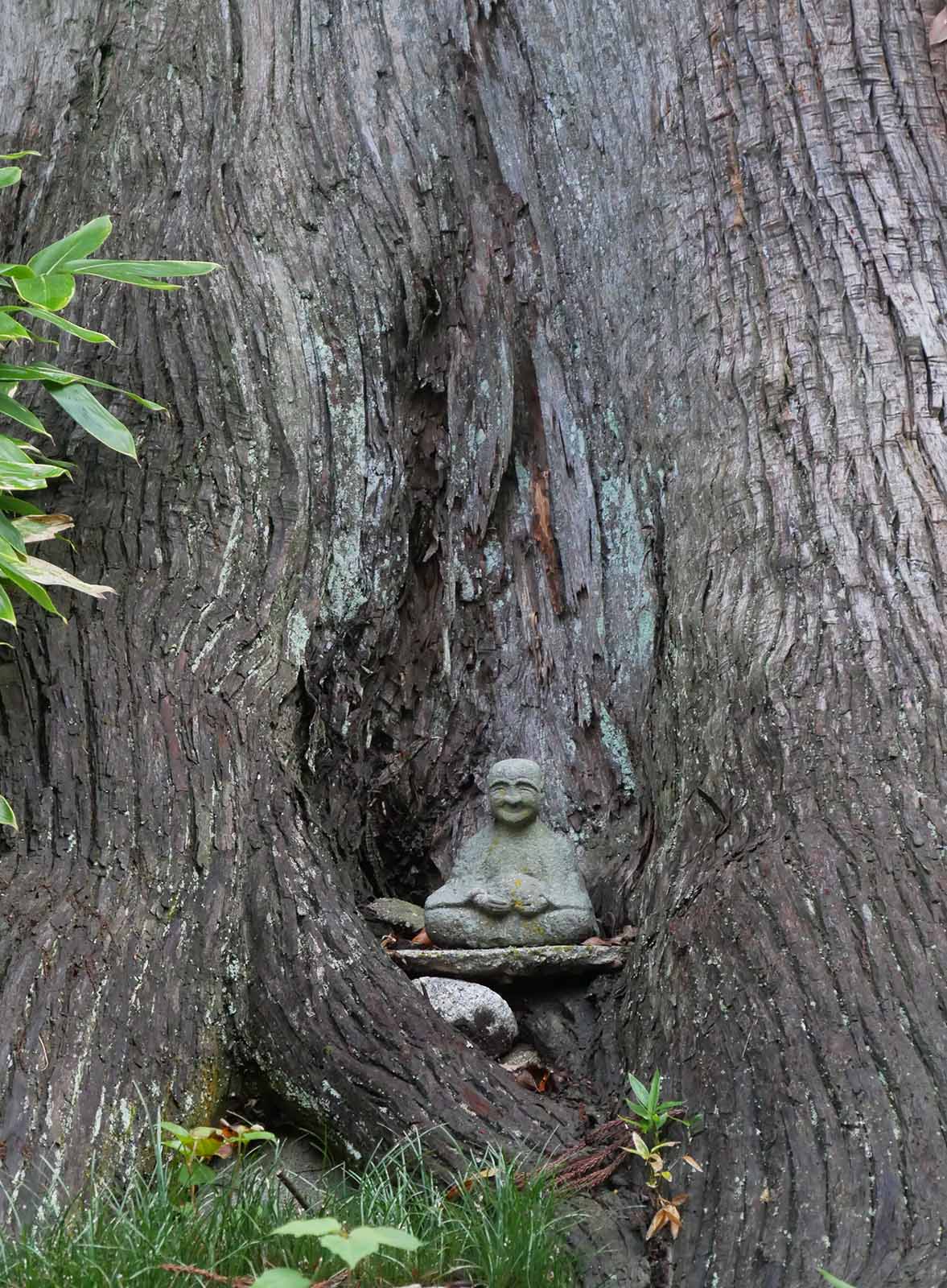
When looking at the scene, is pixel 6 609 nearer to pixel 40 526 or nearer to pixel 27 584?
pixel 27 584

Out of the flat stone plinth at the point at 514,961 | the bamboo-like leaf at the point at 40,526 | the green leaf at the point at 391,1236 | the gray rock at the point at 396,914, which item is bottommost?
the green leaf at the point at 391,1236

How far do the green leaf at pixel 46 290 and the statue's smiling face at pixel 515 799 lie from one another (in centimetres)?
165

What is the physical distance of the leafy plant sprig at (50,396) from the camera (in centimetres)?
284

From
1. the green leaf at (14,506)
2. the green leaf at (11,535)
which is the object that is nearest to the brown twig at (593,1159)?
the green leaf at (11,535)

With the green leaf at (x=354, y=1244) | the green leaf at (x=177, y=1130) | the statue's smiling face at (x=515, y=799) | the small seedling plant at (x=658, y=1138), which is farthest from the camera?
the statue's smiling face at (x=515, y=799)

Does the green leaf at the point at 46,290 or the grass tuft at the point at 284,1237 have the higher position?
the green leaf at the point at 46,290

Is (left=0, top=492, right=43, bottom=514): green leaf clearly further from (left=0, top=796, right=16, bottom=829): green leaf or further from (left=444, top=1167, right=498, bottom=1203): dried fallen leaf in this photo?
(left=444, top=1167, right=498, bottom=1203): dried fallen leaf

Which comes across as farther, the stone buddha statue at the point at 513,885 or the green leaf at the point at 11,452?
the stone buddha statue at the point at 513,885

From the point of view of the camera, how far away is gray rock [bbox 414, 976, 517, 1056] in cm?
304

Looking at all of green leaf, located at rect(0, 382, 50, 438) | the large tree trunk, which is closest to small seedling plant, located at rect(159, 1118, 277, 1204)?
the large tree trunk

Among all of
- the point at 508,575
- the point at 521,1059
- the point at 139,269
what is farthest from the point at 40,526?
the point at 521,1059

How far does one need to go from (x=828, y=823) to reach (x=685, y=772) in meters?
0.52

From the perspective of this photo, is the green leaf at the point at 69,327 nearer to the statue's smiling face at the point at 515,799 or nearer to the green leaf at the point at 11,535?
the green leaf at the point at 11,535

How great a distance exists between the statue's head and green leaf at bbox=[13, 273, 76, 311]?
1633 millimetres
